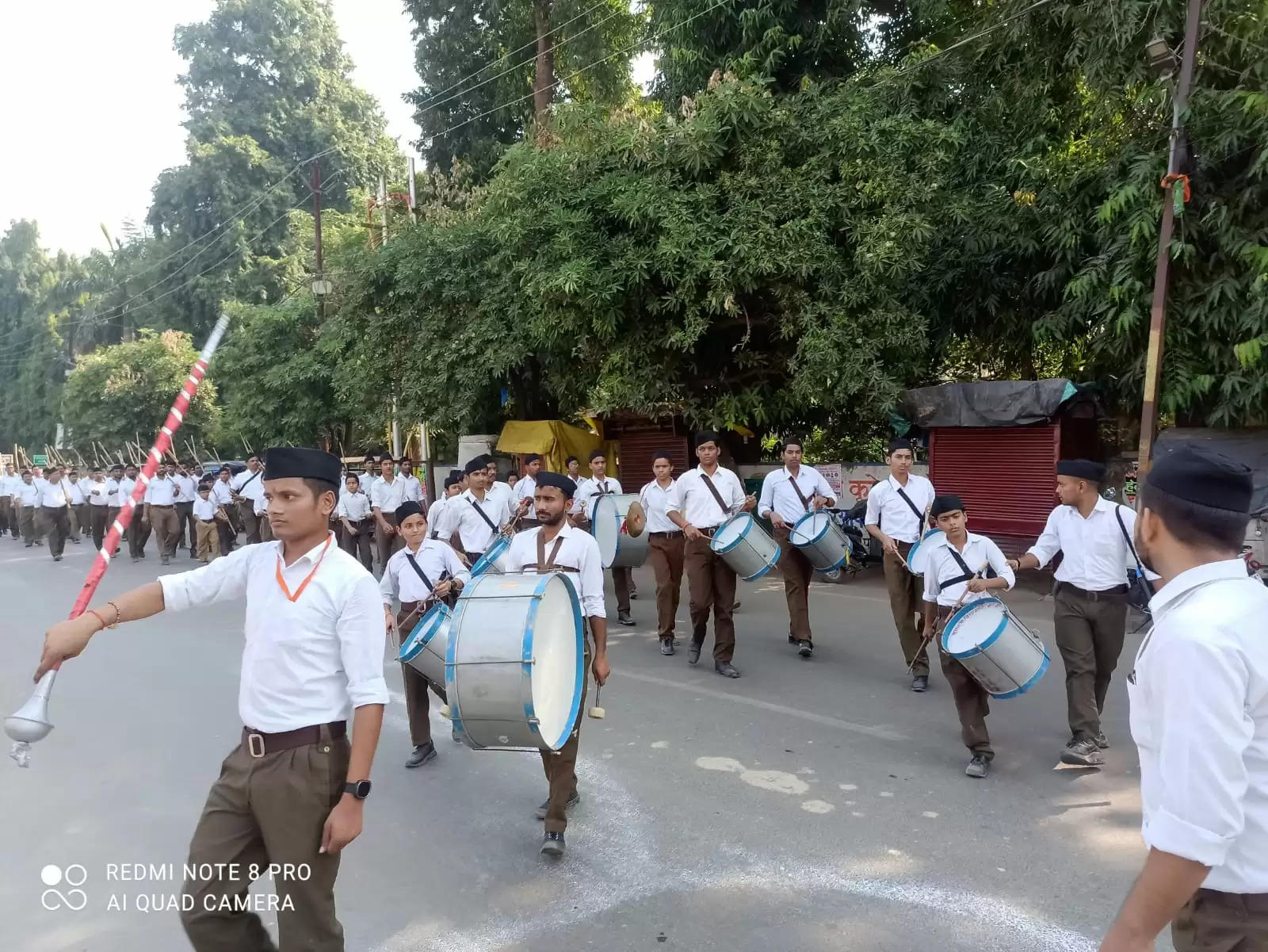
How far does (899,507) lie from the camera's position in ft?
24.7

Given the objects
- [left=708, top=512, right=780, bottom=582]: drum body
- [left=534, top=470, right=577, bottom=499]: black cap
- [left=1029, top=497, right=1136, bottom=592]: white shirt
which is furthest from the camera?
[left=708, top=512, right=780, bottom=582]: drum body

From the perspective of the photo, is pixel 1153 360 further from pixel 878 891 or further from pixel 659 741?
pixel 878 891

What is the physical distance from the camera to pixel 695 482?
7.98 m

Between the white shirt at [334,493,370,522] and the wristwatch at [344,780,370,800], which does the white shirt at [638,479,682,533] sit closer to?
the wristwatch at [344,780,370,800]

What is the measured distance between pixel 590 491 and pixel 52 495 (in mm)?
13035

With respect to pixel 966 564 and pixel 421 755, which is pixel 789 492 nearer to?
pixel 966 564

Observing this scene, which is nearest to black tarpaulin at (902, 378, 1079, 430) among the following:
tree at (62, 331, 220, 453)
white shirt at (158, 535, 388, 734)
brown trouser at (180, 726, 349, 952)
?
white shirt at (158, 535, 388, 734)

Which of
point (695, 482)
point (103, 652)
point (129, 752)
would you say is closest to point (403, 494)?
point (103, 652)

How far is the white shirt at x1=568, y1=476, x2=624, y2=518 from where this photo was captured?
991cm

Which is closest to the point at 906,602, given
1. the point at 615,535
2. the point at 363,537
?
the point at 615,535

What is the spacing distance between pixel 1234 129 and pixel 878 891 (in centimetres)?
959

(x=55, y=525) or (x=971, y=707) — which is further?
(x=55, y=525)

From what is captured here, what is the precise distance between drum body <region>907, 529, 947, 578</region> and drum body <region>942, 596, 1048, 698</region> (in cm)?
85

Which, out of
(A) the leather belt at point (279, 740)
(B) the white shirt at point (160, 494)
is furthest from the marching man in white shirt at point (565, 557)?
(B) the white shirt at point (160, 494)
